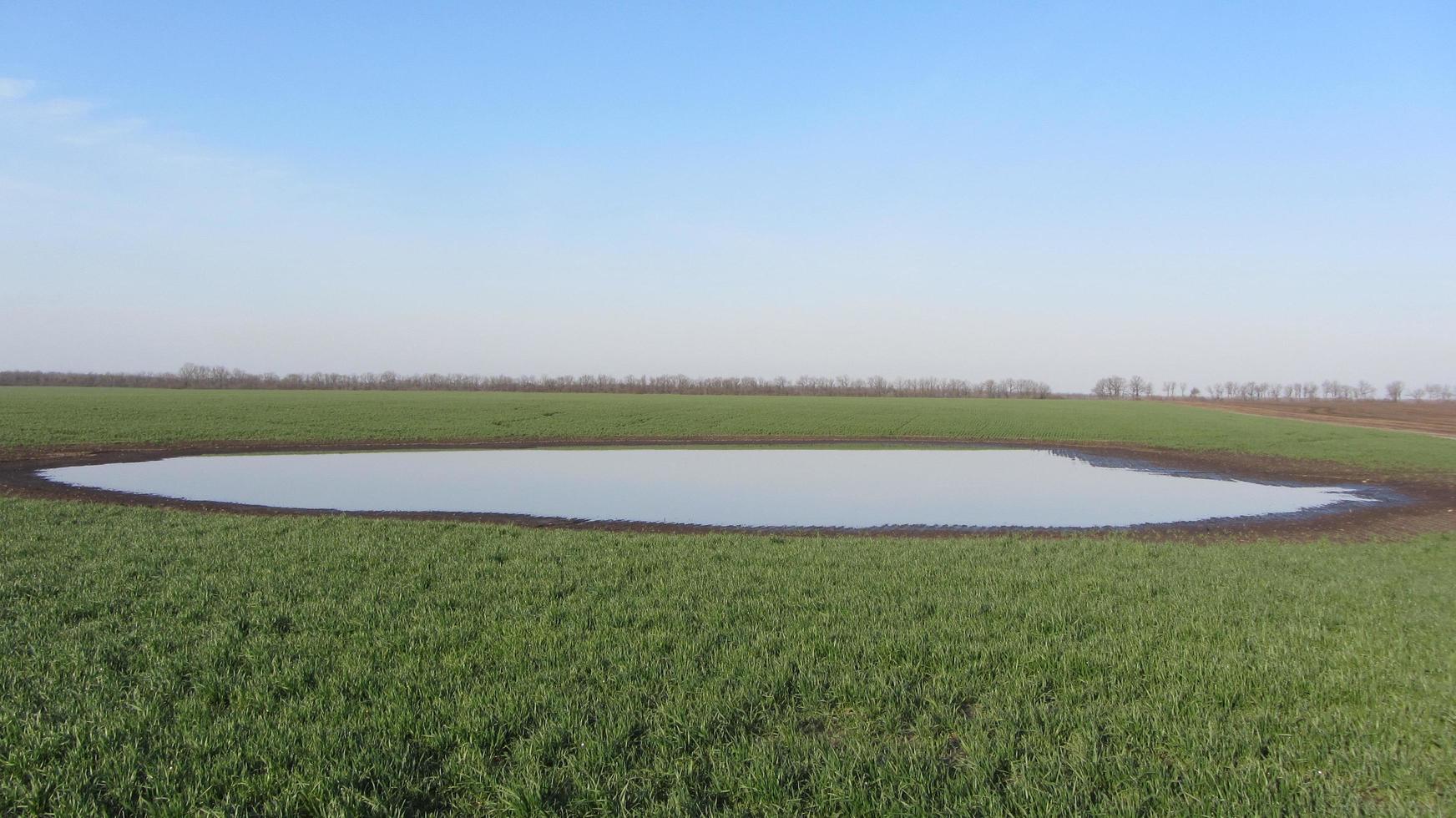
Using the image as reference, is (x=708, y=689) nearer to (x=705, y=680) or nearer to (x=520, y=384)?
(x=705, y=680)

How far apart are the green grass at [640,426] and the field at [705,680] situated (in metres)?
33.7

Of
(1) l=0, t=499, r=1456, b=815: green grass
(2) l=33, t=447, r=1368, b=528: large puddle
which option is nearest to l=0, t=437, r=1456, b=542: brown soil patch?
(2) l=33, t=447, r=1368, b=528: large puddle

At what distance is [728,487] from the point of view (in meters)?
25.1

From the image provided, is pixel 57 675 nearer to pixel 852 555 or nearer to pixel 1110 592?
pixel 852 555

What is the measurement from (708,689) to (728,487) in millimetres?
19272

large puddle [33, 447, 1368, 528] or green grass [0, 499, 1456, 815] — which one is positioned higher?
green grass [0, 499, 1456, 815]

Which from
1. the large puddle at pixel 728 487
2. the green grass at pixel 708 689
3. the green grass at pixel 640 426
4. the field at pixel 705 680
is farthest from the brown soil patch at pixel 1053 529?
the green grass at pixel 708 689

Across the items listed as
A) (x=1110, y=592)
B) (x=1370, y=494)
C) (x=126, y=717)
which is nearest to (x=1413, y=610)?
(x=1110, y=592)

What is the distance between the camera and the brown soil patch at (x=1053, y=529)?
57.6 feet

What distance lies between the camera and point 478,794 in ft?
14.4

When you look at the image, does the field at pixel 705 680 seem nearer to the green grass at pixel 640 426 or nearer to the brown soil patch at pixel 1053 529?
the brown soil patch at pixel 1053 529

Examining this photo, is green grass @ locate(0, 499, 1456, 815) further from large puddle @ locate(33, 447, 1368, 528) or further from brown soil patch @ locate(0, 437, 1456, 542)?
large puddle @ locate(33, 447, 1368, 528)

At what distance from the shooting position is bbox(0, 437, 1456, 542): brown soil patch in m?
17.5

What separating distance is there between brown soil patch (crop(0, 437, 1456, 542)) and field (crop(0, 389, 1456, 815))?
536cm
